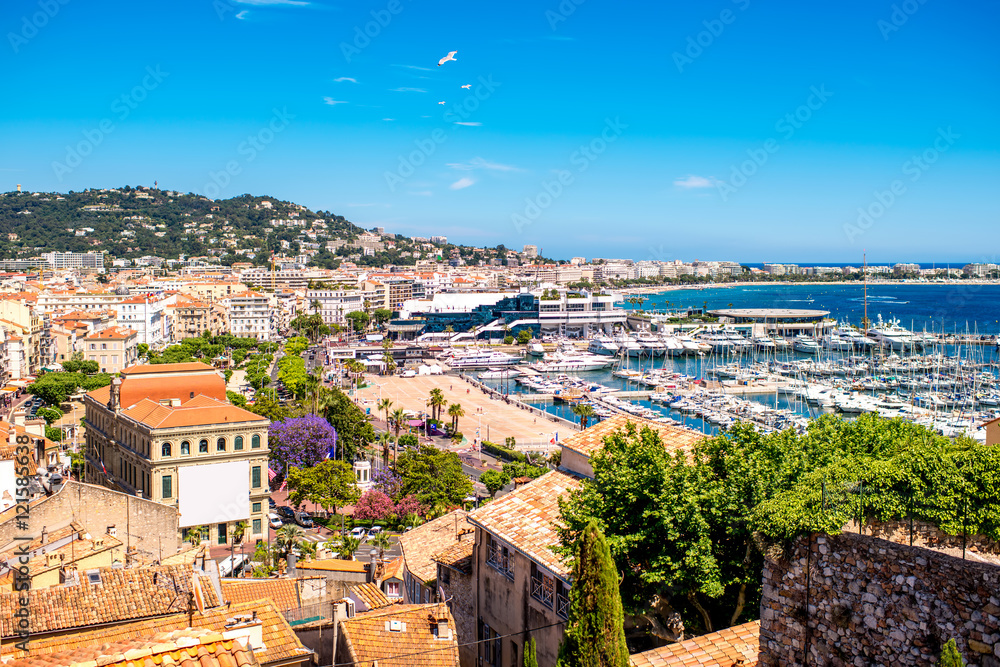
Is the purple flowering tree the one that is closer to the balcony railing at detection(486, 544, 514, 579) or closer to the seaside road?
the seaside road

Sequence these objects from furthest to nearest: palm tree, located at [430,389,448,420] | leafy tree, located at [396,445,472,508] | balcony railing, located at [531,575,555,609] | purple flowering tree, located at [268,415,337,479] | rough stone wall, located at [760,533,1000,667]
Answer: palm tree, located at [430,389,448,420], purple flowering tree, located at [268,415,337,479], leafy tree, located at [396,445,472,508], balcony railing, located at [531,575,555,609], rough stone wall, located at [760,533,1000,667]

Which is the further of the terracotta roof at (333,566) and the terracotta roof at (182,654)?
the terracotta roof at (333,566)

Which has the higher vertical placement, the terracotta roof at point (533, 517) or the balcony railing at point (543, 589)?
the terracotta roof at point (533, 517)

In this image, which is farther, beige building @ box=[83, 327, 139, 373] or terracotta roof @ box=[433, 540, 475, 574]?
beige building @ box=[83, 327, 139, 373]

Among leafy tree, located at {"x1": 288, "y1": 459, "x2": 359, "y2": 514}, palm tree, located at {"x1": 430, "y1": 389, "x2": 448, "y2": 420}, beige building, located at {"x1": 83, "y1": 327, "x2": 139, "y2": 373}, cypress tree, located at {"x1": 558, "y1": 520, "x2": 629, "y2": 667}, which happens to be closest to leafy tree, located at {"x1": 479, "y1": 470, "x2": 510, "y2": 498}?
leafy tree, located at {"x1": 288, "y1": 459, "x2": 359, "y2": 514}

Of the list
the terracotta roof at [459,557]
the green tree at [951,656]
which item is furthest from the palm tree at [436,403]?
the green tree at [951,656]

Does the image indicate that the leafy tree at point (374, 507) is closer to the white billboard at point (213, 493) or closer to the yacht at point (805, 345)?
the white billboard at point (213, 493)

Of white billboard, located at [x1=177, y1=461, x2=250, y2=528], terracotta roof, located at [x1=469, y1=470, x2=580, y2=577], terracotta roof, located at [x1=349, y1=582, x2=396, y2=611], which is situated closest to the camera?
terracotta roof, located at [x1=469, y1=470, x2=580, y2=577]
